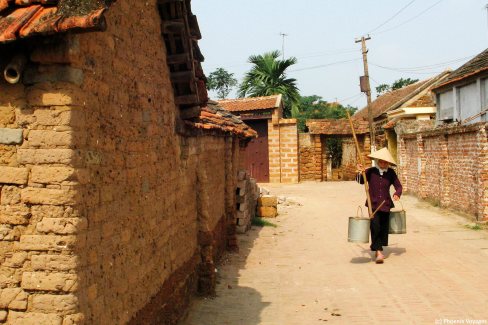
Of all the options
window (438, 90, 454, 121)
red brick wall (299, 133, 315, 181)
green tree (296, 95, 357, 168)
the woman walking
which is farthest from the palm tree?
→ the woman walking

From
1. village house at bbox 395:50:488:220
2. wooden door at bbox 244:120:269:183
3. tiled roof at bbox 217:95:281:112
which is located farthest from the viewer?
wooden door at bbox 244:120:269:183

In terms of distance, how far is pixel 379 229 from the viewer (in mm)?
9461

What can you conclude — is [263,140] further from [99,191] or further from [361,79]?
[99,191]

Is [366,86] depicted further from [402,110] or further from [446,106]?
[446,106]

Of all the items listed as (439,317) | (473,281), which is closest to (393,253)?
(473,281)

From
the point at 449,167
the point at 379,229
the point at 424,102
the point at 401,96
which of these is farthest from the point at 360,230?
the point at 401,96

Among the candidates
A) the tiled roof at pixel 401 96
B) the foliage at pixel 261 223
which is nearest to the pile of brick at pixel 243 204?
the foliage at pixel 261 223

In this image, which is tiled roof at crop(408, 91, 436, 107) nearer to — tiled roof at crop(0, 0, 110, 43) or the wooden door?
the wooden door

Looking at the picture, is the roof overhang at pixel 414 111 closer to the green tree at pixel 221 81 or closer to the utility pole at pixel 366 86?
the utility pole at pixel 366 86

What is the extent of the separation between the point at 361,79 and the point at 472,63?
8.59m

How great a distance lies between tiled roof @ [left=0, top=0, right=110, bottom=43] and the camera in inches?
130

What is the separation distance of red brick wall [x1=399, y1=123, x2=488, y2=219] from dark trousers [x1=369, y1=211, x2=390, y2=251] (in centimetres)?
445

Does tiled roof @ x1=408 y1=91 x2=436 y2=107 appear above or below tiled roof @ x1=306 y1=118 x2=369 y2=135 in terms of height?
above

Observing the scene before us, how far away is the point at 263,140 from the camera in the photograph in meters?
29.1
